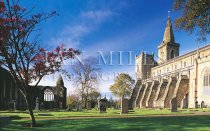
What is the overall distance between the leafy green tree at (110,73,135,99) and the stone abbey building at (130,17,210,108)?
576 centimetres

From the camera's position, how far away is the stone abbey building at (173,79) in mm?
47003

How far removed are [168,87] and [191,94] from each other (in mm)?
6043

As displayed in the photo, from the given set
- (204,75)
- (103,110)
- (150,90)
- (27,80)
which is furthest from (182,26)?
(150,90)

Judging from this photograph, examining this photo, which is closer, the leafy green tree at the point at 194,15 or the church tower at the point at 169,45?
the leafy green tree at the point at 194,15

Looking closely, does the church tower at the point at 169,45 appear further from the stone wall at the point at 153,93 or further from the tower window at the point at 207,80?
the tower window at the point at 207,80

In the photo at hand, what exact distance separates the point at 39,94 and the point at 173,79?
91.8ft

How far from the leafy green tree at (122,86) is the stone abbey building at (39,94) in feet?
80.1

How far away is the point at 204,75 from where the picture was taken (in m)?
46.7

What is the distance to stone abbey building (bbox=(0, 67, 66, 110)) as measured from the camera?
53.8m

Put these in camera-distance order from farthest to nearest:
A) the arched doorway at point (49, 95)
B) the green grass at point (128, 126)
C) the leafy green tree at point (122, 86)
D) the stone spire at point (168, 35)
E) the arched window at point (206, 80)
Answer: the stone spire at point (168, 35) → the leafy green tree at point (122, 86) → the arched doorway at point (49, 95) → the arched window at point (206, 80) → the green grass at point (128, 126)

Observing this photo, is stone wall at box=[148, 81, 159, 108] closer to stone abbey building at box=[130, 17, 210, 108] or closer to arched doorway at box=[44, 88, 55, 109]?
stone abbey building at box=[130, 17, 210, 108]

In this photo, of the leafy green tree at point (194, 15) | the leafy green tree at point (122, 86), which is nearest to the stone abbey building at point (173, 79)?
the leafy green tree at point (122, 86)

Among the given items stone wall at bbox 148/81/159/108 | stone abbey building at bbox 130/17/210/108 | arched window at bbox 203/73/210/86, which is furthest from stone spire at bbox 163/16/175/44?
arched window at bbox 203/73/210/86

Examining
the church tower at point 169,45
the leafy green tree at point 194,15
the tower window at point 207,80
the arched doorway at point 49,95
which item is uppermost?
the church tower at point 169,45
